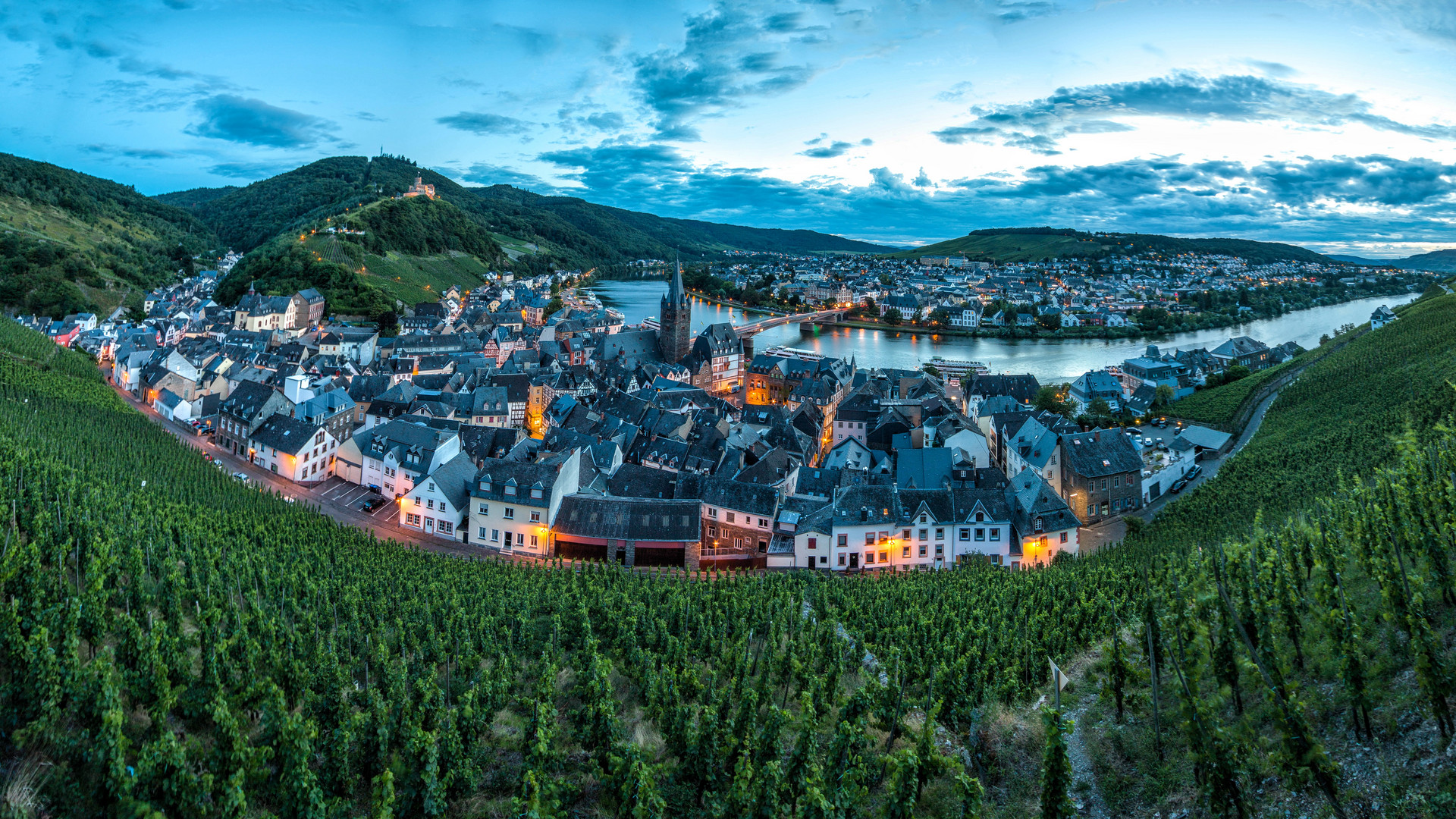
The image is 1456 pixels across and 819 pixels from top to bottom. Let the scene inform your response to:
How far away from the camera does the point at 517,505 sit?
114 feet

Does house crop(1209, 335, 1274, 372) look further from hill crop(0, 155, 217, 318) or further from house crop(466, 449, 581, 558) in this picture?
hill crop(0, 155, 217, 318)

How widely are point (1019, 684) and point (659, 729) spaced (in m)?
8.88

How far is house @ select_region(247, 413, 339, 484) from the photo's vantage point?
146 feet

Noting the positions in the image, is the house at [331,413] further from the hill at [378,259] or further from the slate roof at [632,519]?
the hill at [378,259]

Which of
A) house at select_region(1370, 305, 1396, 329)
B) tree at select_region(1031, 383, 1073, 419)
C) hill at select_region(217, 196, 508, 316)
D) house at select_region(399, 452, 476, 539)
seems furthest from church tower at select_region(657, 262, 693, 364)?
house at select_region(1370, 305, 1396, 329)

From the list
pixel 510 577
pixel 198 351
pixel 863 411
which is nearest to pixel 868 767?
pixel 510 577

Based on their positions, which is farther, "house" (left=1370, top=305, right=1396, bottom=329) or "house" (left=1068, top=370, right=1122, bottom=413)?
"house" (left=1370, top=305, right=1396, bottom=329)

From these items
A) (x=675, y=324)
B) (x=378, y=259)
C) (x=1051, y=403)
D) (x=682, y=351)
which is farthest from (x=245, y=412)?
(x=378, y=259)

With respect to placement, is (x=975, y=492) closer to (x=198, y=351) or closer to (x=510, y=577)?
(x=510, y=577)

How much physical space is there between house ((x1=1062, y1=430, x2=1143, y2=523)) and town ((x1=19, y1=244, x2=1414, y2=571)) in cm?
11

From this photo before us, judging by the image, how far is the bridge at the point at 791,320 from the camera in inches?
4845

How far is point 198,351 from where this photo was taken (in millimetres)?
68375

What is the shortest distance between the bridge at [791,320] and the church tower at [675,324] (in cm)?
3444

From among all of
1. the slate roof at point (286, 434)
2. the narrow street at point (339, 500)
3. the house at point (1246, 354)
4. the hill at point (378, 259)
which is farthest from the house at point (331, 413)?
the house at point (1246, 354)
